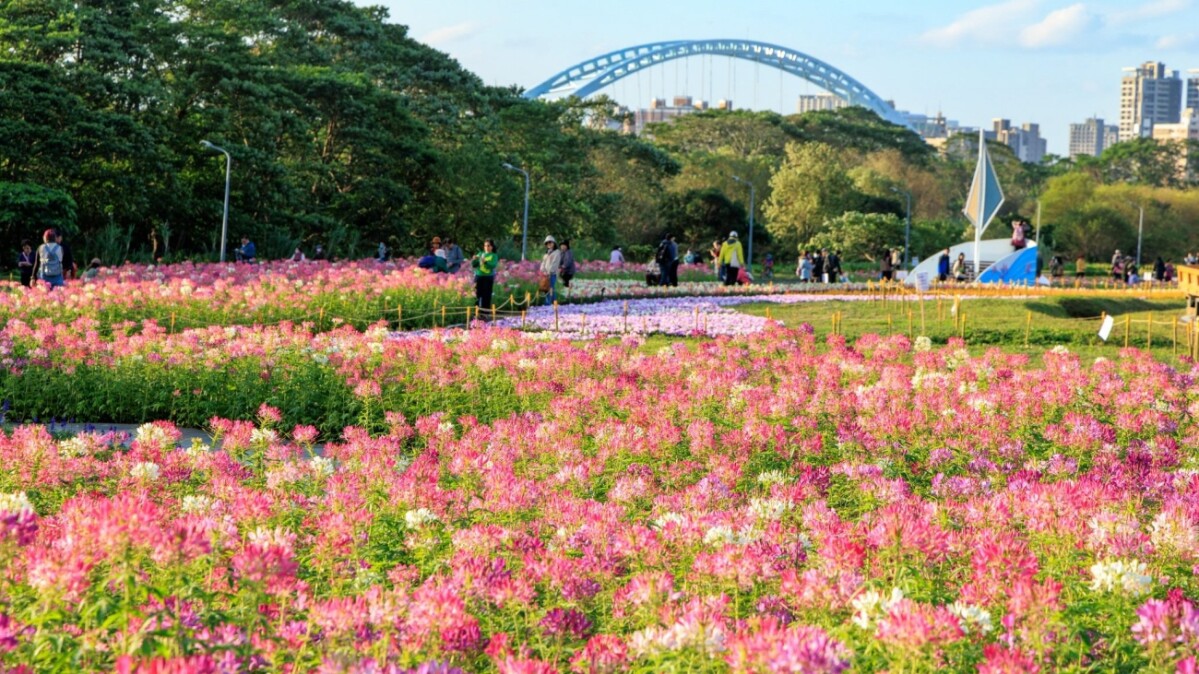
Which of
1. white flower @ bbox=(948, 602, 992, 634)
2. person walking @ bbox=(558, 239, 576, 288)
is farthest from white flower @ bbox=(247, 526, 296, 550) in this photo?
person walking @ bbox=(558, 239, 576, 288)

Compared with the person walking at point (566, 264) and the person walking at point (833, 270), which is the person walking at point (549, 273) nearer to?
the person walking at point (566, 264)

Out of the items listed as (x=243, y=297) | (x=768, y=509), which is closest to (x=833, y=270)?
(x=243, y=297)

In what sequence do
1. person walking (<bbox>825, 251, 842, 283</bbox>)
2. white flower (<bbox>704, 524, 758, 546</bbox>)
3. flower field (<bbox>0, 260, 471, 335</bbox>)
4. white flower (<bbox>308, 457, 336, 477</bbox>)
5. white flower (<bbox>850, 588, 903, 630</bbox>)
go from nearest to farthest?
white flower (<bbox>850, 588, 903, 630</bbox>) < white flower (<bbox>704, 524, 758, 546</bbox>) < white flower (<bbox>308, 457, 336, 477</bbox>) < flower field (<bbox>0, 260, 471, 335</bbox>) < person walking (<bbox>825, 251, 842, 283</bbox>)

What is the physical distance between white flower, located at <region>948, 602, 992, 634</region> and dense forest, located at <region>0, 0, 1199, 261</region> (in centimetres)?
3017

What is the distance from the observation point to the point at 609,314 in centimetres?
2059

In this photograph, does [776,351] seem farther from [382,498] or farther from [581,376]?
[382,498]

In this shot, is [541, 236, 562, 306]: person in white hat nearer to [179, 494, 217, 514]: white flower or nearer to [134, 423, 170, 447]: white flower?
[134, 423, 170, 447]: white flower

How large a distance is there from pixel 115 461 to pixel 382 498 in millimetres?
1177

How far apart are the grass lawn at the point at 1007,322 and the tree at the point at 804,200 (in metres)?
40.0

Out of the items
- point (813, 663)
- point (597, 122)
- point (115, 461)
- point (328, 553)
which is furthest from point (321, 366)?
point (597, 122)

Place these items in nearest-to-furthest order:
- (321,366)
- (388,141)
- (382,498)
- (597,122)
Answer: (382,498), (321,366), (388,141), (597,122)

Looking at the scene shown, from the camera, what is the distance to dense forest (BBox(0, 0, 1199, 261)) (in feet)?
108

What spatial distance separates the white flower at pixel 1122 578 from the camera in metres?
3.84

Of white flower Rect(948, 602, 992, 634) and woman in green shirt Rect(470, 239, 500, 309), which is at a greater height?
woman in green shirt Rect(470, 239, 500, 309)
